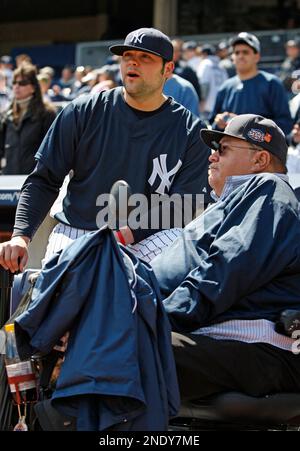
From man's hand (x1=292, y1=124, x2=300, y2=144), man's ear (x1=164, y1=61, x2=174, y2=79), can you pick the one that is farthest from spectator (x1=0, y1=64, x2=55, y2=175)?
man's ear (x1=164, y1=61, x2=174, y2=79)

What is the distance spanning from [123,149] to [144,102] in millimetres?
297

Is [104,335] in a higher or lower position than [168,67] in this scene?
lower

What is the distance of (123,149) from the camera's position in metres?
4.43

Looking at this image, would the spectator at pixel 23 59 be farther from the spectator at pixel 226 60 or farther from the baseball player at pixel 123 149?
the baseball player at pixel 123 149

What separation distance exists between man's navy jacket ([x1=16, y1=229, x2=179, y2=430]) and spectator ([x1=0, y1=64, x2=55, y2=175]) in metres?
4.68

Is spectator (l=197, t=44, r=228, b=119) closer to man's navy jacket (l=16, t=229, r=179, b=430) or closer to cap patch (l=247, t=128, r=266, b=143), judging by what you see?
cap patch (l=247, t=128, r=266, b=143)

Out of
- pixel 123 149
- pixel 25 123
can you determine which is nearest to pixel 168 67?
pixel 123 149

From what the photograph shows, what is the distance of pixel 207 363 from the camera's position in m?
3.36

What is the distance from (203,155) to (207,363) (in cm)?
151

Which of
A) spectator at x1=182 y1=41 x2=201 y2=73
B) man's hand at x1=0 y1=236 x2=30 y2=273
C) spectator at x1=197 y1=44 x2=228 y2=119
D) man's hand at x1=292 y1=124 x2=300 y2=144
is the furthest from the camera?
spectator at x1=182 y1=41 x2=201 y2=73

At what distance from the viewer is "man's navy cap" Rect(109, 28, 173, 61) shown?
4.43 meters

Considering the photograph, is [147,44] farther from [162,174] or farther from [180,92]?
[180,92]

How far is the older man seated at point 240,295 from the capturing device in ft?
11.0

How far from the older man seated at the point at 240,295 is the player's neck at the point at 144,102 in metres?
1.11
